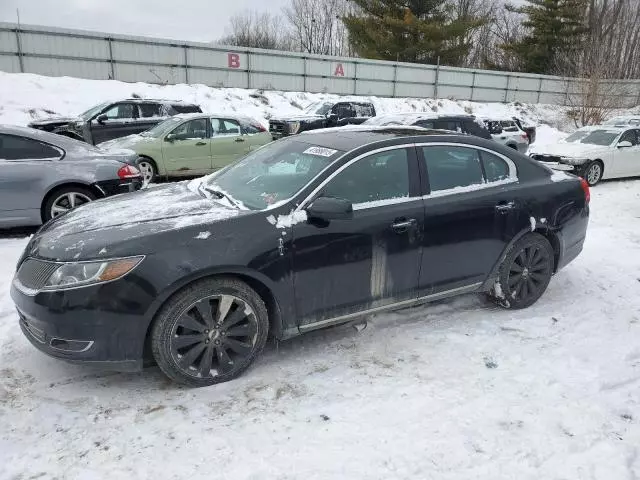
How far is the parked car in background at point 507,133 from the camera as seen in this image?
1433cm

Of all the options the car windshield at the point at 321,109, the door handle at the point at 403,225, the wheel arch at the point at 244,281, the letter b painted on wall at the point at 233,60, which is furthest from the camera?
the letter b painted on wall at the point at 233,60

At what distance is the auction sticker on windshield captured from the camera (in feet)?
12.6

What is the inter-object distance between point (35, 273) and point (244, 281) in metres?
1.27

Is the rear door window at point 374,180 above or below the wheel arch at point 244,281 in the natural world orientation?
above

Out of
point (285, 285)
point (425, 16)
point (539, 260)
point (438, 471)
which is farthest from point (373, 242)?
point (425, 16)

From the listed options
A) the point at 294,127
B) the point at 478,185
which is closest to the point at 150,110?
the point at 294,127

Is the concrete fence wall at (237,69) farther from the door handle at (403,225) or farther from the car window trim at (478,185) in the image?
the door handle at (403,225)

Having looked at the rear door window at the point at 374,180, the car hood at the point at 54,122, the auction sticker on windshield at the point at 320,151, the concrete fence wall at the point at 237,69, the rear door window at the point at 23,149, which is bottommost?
the car hood at the point at 54,122

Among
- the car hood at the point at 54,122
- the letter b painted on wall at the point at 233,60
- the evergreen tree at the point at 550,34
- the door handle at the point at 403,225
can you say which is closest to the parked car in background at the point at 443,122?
the door handle at the point at 403,225

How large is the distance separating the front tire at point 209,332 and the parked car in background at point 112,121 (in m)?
11.4

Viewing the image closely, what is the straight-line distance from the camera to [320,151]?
3.94 metres

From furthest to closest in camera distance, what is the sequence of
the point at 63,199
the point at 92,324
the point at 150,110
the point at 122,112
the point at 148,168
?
1. the point at 150,110
2. the point at 122,112
3. the point at 148,168
4. the point at 63,199
5. the point at 92,324

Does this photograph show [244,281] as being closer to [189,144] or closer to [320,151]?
[320,151]

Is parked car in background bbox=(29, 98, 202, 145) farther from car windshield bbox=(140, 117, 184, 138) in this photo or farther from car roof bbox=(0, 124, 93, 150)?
car roof bbox=(0, 124, 93, 150)
